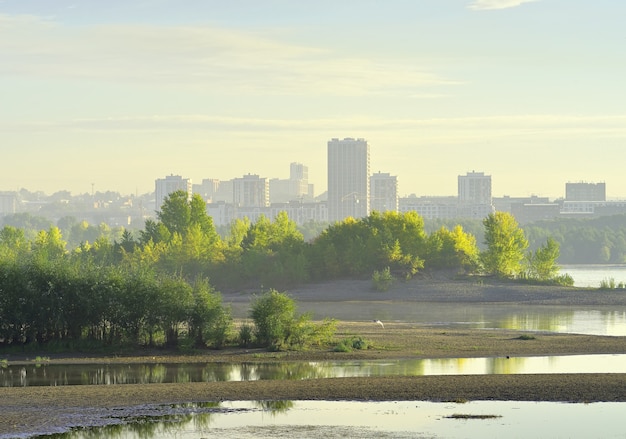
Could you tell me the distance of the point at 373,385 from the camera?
44.3 metres

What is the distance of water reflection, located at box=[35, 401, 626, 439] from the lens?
35438mm

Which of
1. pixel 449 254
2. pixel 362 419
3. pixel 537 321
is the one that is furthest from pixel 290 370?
pixel 449 254

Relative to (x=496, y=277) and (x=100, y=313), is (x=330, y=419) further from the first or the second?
(x=496, y=277)

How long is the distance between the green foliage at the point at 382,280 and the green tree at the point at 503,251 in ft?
A: 40.5

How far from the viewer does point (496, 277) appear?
12162 centimetres

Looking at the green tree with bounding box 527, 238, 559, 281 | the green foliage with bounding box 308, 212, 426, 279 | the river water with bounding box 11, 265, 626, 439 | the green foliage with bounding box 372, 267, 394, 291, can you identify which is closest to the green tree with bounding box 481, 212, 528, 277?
the green tree with bounding box 527, 238, 559, 281

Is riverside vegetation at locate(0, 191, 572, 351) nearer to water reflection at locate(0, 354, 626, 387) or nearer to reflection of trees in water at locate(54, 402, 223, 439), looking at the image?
water reflection at locate(0, 354, 626, 387)

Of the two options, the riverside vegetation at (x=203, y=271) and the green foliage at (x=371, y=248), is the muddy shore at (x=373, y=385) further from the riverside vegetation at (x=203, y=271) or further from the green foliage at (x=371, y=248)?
the green foliage at (x=371, y=248)

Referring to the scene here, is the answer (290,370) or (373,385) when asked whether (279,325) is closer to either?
(290,370)

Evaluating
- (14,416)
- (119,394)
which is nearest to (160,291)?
(119,394)

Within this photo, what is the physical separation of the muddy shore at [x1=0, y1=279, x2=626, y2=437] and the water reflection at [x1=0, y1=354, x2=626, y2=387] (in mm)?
1816

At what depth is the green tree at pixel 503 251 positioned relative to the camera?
123 metres

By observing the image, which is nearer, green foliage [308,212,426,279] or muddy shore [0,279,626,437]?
muddy shore [0,279,626,437]

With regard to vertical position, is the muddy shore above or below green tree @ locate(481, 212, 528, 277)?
below
